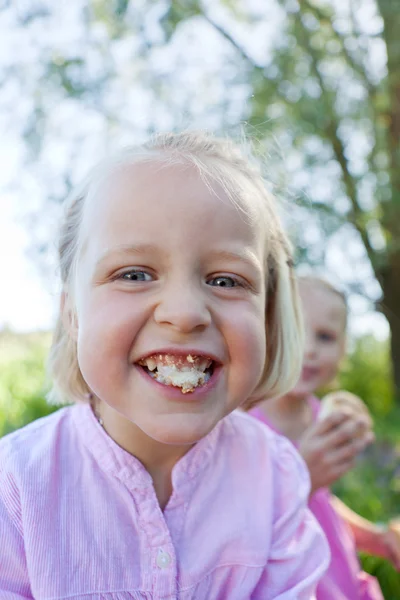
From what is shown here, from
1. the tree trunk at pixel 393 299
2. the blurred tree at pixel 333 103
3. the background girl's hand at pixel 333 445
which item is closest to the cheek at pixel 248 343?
the background girl's hand at pixel 333 445

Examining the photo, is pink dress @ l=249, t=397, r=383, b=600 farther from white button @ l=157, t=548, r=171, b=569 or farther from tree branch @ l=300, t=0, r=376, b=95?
tree branch @ l=300, t=0, r=376, b=95

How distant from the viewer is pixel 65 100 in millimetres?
4250

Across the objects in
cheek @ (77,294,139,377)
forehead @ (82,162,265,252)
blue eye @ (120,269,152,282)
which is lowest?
cheek @ (77,294,139,377)

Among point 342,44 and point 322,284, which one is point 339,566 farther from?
point 342,44

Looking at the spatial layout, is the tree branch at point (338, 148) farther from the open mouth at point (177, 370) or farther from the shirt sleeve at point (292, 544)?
the open mouth at point (177, 370)

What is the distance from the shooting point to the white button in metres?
1.24

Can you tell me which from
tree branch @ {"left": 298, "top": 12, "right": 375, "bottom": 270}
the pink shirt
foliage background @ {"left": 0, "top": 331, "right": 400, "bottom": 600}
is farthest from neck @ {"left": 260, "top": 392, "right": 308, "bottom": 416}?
tree branch @ {"left": 298, "top": 12, "right": 375, "bottom": 270}

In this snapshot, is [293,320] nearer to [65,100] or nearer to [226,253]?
[226,253]

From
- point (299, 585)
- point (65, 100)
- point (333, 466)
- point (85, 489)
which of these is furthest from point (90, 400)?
point (65, 100)

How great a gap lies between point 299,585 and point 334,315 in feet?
4.59

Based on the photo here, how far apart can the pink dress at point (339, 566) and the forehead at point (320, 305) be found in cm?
67

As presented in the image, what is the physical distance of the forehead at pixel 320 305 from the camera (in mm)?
2564

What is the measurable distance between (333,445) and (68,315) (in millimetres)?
1030

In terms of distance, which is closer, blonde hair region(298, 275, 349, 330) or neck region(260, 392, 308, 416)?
neck region(260, 392, 308, 416)
